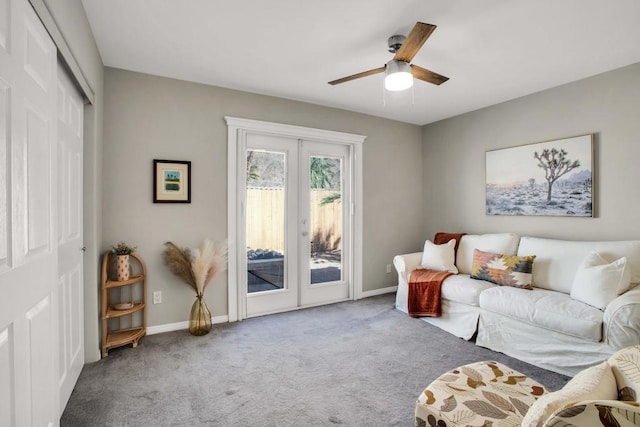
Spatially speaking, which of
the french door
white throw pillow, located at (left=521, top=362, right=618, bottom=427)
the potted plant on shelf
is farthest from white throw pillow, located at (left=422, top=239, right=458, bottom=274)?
the potted plant on shelf

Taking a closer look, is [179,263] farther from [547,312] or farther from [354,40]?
[547,312]

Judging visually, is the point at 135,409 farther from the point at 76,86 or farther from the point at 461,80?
the point at 461,80

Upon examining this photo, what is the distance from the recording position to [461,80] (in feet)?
10.5

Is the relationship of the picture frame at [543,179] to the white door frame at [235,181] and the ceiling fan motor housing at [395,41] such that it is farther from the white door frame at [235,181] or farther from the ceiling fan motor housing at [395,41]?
the white door frame at [235,181]

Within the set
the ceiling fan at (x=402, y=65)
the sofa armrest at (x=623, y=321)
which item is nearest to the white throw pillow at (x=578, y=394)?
the sofa armrest at (x=623, y=321)

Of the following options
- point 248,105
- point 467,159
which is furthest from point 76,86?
point 467,159

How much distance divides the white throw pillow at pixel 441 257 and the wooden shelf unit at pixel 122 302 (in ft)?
10.1

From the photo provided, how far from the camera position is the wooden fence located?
360 centimetres

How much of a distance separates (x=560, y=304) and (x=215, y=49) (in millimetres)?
3494

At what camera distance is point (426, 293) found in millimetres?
3471

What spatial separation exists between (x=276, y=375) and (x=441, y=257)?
2354 mm

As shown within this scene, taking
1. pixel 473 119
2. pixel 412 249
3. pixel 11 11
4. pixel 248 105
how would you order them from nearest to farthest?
pixel 11 11 → pixel 248 105 → pixel 473 119 → pixel 412 249

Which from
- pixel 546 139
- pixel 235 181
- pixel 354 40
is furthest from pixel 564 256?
pixel 235 181

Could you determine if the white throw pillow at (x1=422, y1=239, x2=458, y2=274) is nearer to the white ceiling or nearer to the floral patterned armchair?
the white ceiling
